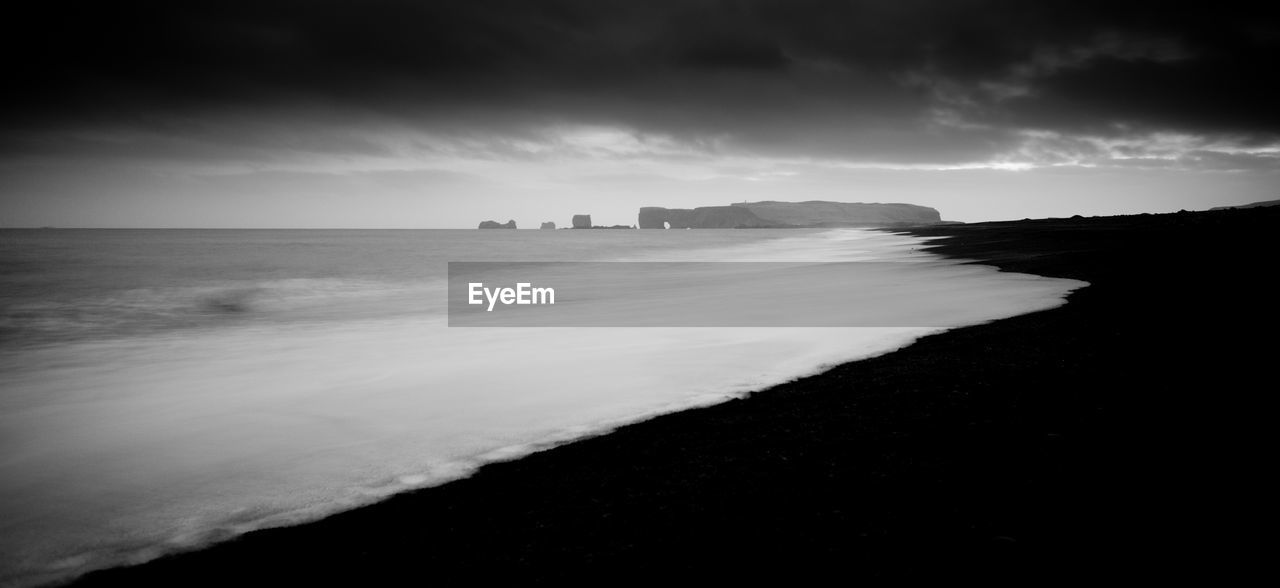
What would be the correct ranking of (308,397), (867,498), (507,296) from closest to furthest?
(867,498), (308,397), (507,296)

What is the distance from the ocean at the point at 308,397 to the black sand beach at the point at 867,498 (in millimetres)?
528

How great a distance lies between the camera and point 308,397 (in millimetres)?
7004

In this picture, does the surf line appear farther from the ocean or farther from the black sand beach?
the black sand beach

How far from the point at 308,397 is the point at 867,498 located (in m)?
6.27

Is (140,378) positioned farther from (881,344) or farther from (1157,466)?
(1157,466)

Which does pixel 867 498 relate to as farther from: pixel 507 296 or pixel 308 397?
pixel 507 296

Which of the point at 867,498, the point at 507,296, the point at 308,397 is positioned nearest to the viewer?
the point at 867,498

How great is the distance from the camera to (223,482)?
14.8ft

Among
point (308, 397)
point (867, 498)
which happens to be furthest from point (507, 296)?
point (867, 498)

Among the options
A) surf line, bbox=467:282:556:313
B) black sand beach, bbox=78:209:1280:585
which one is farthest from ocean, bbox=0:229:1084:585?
surf line, bbox=467:282:556:313

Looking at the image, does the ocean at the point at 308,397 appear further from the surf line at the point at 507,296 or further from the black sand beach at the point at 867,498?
the surf line at the point at 507,296

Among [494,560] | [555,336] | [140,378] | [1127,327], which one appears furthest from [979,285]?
[140,378]

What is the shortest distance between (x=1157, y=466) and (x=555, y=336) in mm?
8604

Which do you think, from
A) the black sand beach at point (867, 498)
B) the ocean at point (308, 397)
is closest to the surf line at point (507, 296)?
the ocean at point (308, 397)
